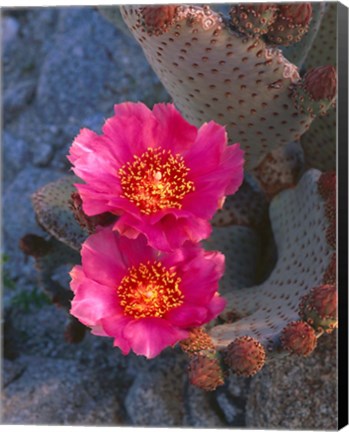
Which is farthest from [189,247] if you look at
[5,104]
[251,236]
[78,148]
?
[5,104]

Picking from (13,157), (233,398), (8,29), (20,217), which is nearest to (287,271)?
(233,398)

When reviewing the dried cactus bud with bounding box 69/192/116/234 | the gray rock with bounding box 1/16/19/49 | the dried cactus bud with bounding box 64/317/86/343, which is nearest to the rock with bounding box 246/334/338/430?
the dried cactus bud with bounding box 64/317/86/343

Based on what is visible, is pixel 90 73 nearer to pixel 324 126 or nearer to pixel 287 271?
pixel 324 126

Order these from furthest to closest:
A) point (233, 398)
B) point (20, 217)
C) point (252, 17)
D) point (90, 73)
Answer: point (90, 73), point (20, 217), point (233, 398), point (252, 17)

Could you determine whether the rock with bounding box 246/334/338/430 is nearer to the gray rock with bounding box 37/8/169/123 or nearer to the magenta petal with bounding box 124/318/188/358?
the magenta petal with bounding box 124/318/188/358

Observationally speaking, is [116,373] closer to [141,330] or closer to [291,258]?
[291,258]

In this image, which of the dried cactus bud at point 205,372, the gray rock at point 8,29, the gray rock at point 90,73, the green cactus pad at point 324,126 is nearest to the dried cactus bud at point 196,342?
the dried cactus bud at point 205,372
